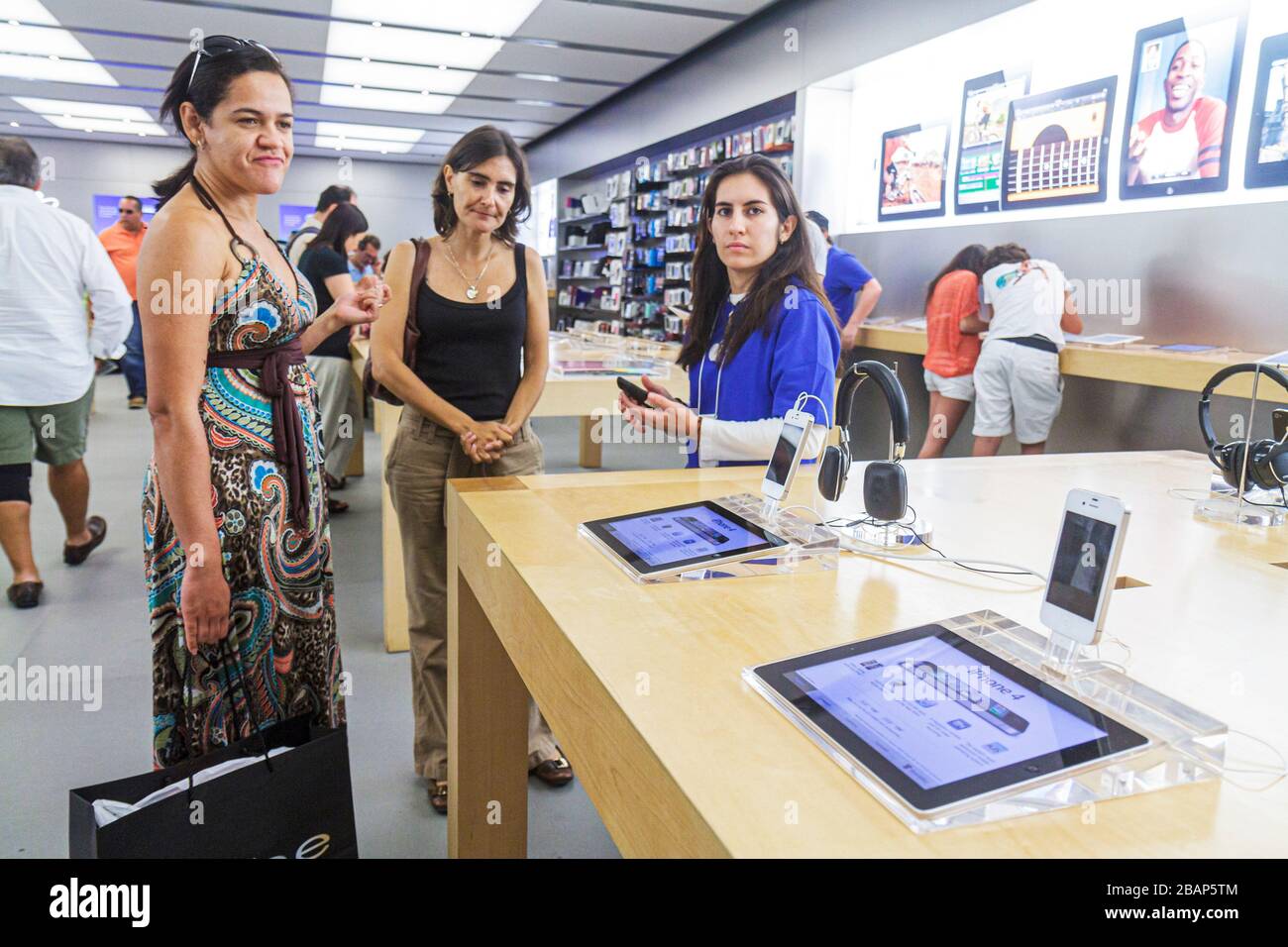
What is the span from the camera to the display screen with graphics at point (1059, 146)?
483 cm

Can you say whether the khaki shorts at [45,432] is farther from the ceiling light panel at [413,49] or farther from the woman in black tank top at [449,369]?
the ceiling light panel at [413,49]

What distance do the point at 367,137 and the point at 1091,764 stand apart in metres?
14.4

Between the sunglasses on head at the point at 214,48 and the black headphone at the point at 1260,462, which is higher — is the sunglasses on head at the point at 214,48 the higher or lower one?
the higher one

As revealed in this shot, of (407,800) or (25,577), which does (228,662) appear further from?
(25,577)

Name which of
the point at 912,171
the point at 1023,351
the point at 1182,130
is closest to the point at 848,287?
the point at 1023,351

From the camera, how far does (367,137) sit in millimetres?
13406

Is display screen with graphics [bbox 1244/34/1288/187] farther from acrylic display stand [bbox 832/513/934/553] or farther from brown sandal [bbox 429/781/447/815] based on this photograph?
brown sandal [bbox 429/781/447/815]

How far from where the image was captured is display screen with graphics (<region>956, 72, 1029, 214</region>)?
5453mm

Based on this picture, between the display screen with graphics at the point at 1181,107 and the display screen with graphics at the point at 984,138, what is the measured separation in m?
0.86

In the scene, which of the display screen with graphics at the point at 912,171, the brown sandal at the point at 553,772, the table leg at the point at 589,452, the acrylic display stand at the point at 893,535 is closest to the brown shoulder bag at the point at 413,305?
the brown sandal at the point at 553,772

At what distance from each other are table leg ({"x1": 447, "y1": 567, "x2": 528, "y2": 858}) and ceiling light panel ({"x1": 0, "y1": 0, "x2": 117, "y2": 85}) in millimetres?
8102

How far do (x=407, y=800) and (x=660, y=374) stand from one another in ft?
6.84

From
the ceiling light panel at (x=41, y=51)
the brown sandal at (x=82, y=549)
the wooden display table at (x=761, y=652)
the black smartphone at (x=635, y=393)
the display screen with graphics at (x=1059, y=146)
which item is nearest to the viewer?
the wooden display table at (x=761, y=652)

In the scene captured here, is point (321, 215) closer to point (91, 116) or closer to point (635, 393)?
point (635, 393)
